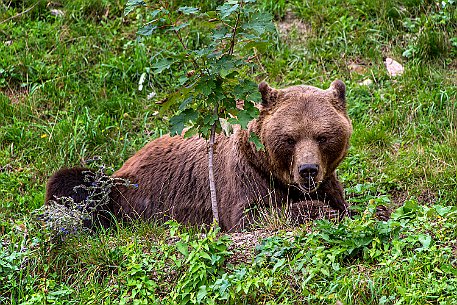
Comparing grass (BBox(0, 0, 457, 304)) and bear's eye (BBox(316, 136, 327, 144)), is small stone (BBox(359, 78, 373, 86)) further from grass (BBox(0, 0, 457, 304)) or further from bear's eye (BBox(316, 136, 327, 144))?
bear's eye (BBox(316, 136, 327, 144))

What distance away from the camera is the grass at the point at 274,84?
515 centimetres

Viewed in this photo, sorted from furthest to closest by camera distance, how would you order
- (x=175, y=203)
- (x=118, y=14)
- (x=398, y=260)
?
(x=118, y=14) → (x=175, y=203) → (x=398, y=260)

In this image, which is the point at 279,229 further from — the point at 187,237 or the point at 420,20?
the point at 420,20

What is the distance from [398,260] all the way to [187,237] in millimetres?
1309

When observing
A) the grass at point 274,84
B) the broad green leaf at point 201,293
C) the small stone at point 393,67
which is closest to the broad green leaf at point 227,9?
the grass at point 274,84

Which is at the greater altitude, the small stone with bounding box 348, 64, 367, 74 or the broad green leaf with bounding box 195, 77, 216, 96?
the broad green leaf with bounding box 195, 77, 216, 96

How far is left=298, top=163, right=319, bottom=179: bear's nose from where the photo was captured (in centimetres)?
652

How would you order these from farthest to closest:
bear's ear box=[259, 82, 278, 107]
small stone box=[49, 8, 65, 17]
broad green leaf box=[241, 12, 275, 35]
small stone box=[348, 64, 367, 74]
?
1. small stone box=[49, 8, 65, 17]
2. small stone box=[348, 64, 367, 74]
3. bear's ear box=[259, 82, 278, 107]
4. broad green leaf box=[241, 12, 275, 35]

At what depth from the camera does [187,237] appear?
18.0ft

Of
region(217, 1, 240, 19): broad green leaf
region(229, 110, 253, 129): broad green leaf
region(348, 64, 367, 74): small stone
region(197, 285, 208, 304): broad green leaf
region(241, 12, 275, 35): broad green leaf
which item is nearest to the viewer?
region(197, 285, 208, 304): broad green leaf

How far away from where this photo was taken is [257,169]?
7.08 meters

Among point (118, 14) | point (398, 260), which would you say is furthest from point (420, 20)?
point (398, 260)

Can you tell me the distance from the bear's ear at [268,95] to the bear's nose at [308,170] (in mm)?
750

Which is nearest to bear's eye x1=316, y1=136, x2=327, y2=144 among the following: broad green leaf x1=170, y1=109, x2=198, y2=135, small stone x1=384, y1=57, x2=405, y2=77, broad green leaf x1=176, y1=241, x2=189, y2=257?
broad green leaf x1=170, y1=109, x2=198, y2=135
